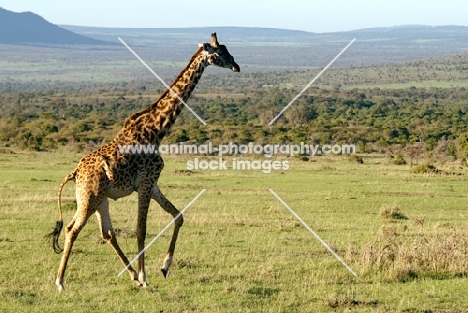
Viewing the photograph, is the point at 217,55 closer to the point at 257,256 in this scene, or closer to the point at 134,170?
the point at 134,170

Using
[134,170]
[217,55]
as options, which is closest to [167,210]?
[134,170]

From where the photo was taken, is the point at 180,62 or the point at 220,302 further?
the point at 180,62

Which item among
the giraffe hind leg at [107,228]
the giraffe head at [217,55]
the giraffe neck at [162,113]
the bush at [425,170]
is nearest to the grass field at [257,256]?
the giraffe hind leg at [107,228]

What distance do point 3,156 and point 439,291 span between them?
95.4 ft

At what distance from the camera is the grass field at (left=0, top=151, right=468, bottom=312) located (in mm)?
7891

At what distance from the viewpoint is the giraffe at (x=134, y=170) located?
812 cm

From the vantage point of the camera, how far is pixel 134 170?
832 centimetres

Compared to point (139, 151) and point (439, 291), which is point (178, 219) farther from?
point (439, 291)

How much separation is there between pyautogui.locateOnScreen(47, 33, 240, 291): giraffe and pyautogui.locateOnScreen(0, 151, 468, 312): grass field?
22.5 inches

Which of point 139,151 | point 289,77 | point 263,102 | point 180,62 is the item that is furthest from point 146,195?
point 180,62

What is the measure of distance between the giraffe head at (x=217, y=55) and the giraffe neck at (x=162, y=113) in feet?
0.28

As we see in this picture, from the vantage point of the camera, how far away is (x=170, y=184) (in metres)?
22.3

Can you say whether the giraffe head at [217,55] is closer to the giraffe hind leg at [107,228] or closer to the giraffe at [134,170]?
the giraffe at [134,170]

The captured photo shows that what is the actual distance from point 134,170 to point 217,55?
1.54m
